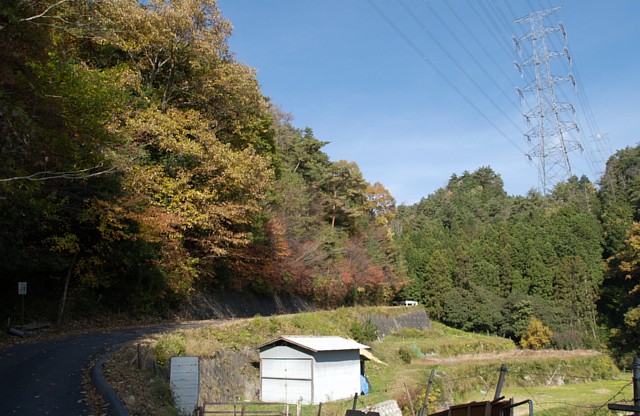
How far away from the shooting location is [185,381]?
34.4ft

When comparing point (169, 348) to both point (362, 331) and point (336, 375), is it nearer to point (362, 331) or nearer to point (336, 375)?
point (336, 375)

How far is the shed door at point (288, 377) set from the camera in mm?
18672

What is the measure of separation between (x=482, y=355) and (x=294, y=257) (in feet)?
60.0

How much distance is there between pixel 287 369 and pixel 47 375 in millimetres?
10210

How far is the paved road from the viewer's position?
7.89 metres

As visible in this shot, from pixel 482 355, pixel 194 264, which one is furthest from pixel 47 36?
pixel 482 355

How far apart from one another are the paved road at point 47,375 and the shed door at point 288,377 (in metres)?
6.05

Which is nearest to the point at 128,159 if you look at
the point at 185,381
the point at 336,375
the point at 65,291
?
the point at 65,291

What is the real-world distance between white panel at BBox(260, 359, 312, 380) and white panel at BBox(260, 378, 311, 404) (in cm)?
18

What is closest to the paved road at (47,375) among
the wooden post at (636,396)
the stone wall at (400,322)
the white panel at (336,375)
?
the wooden post at (636,396)

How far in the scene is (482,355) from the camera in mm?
40469

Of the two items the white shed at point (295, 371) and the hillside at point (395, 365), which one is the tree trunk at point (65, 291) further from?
the white shed at point (295, 371)

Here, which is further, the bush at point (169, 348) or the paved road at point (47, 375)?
the bush at point (169, 348)

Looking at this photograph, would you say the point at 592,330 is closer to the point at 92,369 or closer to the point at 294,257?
the point at 294,257
